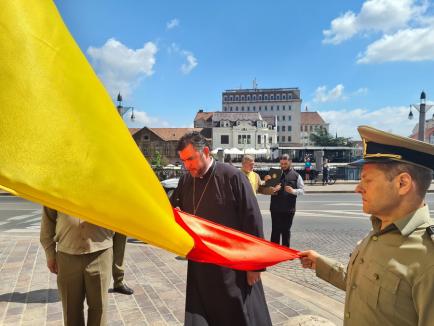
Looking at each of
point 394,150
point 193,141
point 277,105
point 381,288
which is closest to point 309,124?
point 277,105

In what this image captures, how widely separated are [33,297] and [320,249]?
5.83 metres

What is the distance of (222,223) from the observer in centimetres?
321

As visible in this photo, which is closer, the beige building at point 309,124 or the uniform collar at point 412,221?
the uniform collar at point 412,221

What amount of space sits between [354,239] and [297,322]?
6.55 m

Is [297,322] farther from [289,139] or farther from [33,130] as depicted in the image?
[289,139]

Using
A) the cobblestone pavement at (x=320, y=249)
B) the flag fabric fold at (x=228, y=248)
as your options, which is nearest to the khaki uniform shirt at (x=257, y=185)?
the cobblestone pavement at (x=320, y=249)

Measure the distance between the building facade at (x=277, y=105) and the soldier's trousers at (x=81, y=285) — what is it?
126 m

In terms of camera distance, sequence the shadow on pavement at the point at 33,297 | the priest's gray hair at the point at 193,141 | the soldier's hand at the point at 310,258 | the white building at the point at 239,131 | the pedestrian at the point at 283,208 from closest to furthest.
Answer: the soldier's hand at the point at 310,258 < the priest's gray hair at the point at 193,141 < the shadow on pavement at the point at 33,297 < the pedestrian at the point at 283,208 < the white building at the point at 239,131

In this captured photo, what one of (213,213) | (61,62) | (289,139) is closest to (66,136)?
(61,62)

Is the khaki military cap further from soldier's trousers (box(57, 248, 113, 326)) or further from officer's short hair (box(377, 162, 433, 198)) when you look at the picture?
soldier's trousers (box(57, 248, 113, 326))

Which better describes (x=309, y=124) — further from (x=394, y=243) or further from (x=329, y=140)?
(x=394, y=243)

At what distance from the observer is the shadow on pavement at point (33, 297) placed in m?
4.78

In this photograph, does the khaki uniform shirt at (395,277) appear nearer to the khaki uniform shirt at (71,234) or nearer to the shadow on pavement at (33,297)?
the khaki uniform shirt at (71,234)

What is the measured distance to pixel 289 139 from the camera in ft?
426
